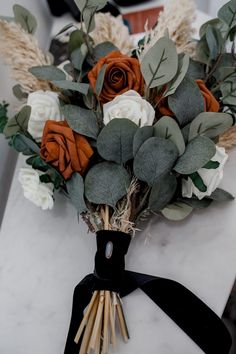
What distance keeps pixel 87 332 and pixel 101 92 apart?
39 centimetres

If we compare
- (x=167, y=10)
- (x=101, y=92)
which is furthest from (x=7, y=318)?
(x=167, y=10)

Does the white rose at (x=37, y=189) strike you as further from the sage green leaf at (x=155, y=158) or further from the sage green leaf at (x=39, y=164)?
the sage green leaf at (x=155, y=158)

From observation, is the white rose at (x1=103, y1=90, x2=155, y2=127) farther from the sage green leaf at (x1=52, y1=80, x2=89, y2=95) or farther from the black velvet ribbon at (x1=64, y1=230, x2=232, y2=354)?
the black velvet ribbon at (x1=64, y1=230, x2=232, y2=354)

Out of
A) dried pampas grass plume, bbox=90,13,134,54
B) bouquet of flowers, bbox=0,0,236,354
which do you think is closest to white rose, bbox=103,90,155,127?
bouquet of flowers, bbox=0,0,236,354

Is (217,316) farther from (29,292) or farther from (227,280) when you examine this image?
(29,292)

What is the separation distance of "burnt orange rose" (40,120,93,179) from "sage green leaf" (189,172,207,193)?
6.7 inches

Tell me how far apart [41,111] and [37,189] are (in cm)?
14

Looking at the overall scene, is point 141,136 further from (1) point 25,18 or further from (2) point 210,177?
(1) point 25,18

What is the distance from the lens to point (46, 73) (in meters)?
0.71

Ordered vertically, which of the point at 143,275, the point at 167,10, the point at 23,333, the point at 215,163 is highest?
the point at 167,10

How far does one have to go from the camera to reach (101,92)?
0.67 meters

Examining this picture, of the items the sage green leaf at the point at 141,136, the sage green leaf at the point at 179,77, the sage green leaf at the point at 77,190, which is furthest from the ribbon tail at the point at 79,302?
the sage green leaf at the point at 179,77

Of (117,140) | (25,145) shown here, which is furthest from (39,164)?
(117,140)

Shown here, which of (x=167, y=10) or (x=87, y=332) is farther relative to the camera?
(x=167, y=10)
